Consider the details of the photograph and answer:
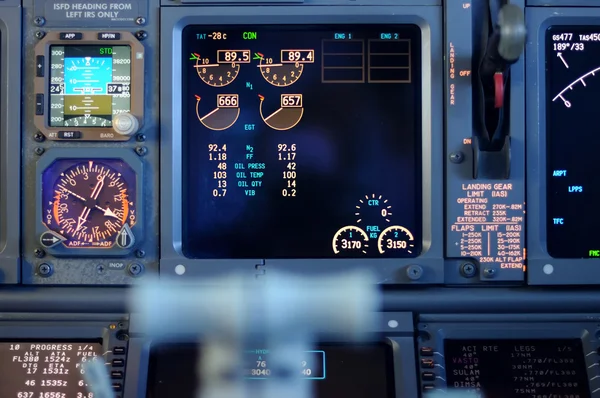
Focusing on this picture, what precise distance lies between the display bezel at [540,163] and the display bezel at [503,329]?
0.56 feet

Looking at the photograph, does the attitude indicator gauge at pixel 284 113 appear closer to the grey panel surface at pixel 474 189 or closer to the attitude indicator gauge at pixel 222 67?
the attitude indicator gauge at pixel 222 67

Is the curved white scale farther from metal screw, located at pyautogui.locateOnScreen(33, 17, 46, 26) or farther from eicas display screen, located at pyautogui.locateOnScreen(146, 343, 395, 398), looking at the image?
metal screw, located at pyautogui.locateOnScreen(33, 17, 46, 26)

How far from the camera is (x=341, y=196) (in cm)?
301

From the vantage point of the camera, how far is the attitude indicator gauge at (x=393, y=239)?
→ 3000 mm

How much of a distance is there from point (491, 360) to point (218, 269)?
46.5 inches

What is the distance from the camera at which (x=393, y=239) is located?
3002mm

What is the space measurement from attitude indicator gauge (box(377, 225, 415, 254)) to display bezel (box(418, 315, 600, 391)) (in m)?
0.31

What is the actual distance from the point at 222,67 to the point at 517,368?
175 cm

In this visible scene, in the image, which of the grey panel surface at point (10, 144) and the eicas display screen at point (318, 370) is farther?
the grey panel surface at point (10, 144)

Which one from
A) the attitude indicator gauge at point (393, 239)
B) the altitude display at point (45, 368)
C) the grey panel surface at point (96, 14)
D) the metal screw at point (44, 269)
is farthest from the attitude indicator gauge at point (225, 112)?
the altitude display at point (45, 368)

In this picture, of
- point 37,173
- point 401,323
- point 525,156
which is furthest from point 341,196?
point 37,173

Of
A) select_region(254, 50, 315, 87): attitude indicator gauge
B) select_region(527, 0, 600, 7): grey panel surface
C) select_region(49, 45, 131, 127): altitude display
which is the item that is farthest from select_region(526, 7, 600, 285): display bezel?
select_region(49, 45, 131, 127): altitude display

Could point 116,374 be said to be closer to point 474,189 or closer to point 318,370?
point 318,370

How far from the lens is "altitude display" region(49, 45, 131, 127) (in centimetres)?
297
